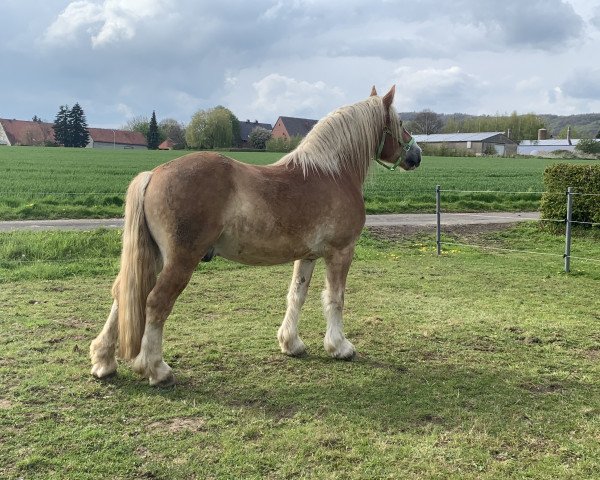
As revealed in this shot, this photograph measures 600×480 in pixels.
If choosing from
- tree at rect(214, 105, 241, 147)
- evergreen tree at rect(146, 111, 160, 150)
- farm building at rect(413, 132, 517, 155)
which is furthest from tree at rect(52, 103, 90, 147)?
farm building at rect(413, 132, 517, 155)

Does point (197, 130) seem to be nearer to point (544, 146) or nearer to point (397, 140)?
point (544, 146)

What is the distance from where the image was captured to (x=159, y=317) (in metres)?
4.19

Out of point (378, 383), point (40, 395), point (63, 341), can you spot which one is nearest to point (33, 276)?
point (63, 341)

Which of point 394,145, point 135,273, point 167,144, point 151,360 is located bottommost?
point 151,360

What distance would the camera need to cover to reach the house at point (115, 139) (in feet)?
323

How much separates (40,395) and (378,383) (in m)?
2.74

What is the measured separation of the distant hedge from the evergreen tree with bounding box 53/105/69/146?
83295 mm

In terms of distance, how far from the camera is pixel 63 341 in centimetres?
532

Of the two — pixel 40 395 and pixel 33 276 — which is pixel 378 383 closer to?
pixel 40 395

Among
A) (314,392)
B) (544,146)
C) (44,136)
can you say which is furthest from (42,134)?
(314,392)

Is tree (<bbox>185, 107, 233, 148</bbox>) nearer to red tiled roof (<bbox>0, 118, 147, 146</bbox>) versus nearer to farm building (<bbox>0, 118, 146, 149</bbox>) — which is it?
farm building (<bbox>0, 118, 146, 149</bbox>)

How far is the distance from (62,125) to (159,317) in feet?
292

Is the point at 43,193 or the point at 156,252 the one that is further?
the point at 43,193

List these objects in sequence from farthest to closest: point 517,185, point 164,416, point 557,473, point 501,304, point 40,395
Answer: point 517,185 < point 501,304 < point 40,395 < point 164,416 < point 557,473
